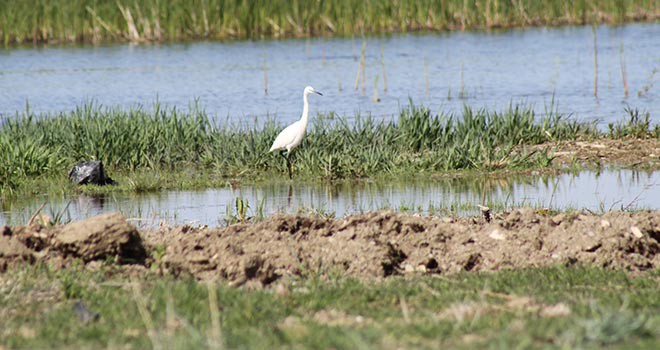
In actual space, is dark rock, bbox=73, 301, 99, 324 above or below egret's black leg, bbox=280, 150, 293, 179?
above

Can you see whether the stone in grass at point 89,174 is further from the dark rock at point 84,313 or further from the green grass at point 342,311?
the dark rock at point 84,313

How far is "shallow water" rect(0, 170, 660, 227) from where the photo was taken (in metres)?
10.2

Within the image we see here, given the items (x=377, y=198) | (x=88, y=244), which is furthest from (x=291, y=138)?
(x=88, y=244)

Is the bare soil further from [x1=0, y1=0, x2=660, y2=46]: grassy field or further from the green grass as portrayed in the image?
[x1=0, y1=0, x2=660, y2=46]: grassy field

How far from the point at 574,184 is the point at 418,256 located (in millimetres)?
5237

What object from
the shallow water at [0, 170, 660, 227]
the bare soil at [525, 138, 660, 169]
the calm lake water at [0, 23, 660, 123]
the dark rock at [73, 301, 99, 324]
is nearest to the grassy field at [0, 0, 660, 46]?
the calm lake water at [0, 23, 660, 123]

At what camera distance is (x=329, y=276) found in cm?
693

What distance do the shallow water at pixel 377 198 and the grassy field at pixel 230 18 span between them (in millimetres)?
21604

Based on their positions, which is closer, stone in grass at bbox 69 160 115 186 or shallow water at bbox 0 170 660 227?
shallow water at bbox 0 170 660 227

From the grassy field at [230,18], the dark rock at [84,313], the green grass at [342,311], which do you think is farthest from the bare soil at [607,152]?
the grassy field at [230,18]

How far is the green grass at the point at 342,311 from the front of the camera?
4.81 metres

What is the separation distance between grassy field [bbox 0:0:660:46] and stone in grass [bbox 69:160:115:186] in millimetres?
20604

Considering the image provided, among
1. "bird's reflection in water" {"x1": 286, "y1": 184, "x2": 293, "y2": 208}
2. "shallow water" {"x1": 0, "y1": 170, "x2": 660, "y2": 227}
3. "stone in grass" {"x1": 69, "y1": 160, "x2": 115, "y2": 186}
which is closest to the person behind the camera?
"shallow water" {"x1": 0, "y1": 170, "x2": 660, "y2": 227}

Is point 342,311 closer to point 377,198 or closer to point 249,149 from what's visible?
point 377,198
